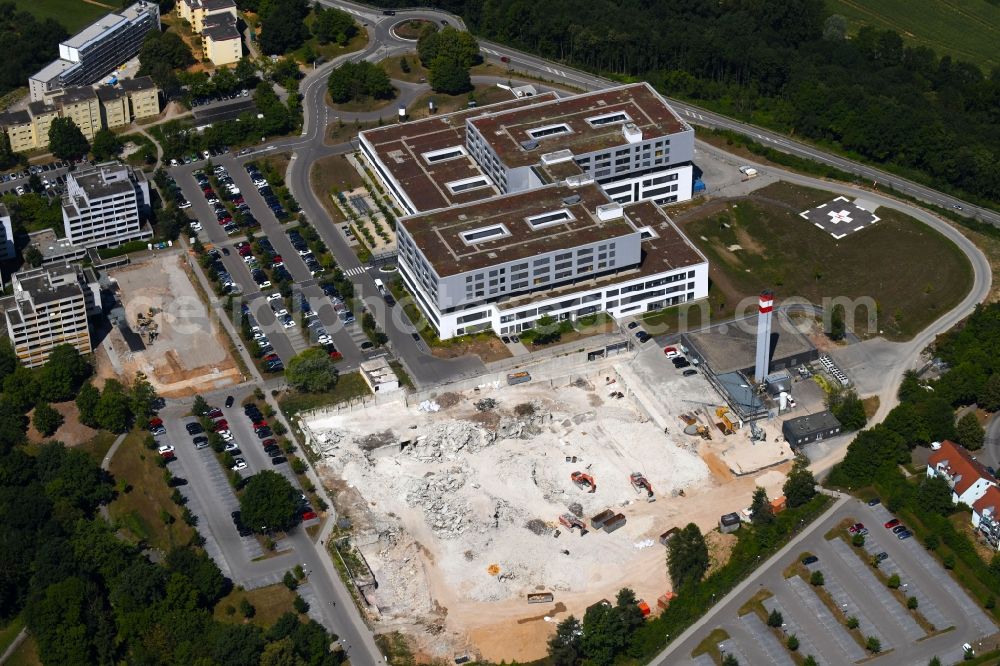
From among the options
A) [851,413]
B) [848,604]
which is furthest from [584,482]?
[851,413]

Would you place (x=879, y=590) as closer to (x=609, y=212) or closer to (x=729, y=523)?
(x=729, y=523)

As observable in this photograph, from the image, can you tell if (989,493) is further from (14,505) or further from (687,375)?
(14,505)

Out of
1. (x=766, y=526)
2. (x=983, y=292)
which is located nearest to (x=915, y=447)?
(x=766, y=526)

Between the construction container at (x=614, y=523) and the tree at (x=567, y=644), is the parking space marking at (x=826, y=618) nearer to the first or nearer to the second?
the construction container at (x=614, y=523)

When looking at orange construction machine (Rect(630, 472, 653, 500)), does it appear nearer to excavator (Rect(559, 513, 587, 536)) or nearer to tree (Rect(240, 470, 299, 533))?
excavator (Rect(559, 513, 587, 536))

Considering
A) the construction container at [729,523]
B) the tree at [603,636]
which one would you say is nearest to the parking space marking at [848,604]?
the construction container at [729,523]
